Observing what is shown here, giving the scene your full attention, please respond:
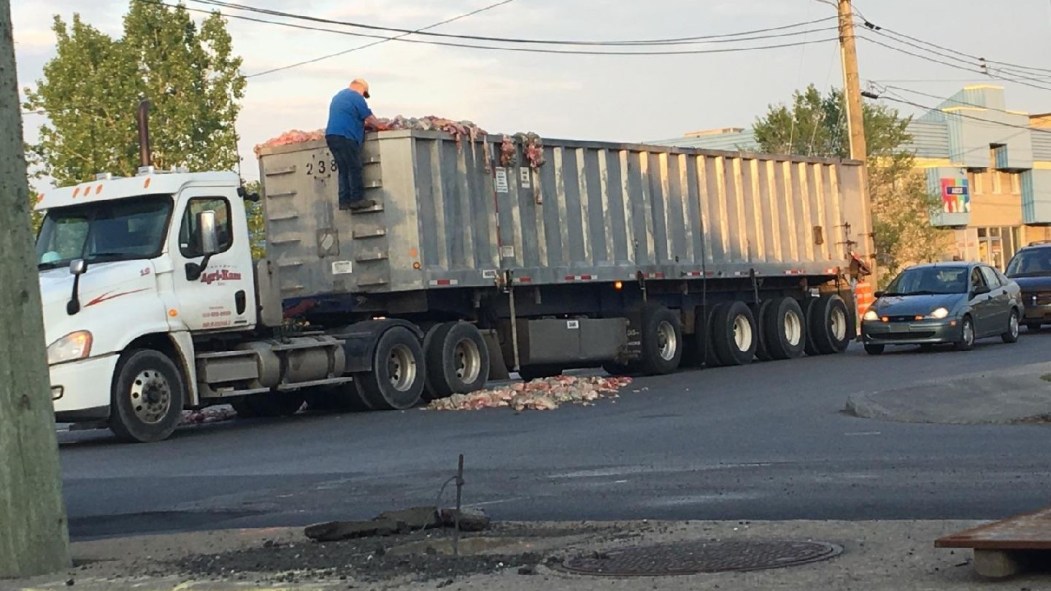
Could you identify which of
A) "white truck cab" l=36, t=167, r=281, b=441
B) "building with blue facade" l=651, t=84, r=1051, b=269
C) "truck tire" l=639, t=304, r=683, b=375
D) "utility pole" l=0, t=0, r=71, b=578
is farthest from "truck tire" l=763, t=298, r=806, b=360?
"building with blue facade" l=651, t=84, r=1051, b=269

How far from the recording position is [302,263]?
68.9ft

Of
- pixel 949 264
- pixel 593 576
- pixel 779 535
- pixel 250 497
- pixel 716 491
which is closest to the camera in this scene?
pixel 593 576

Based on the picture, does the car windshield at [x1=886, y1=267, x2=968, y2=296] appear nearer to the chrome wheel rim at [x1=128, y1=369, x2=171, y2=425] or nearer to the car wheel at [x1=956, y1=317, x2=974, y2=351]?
the car wheel at [x1=956, y1=317, x2=974, y2=351]

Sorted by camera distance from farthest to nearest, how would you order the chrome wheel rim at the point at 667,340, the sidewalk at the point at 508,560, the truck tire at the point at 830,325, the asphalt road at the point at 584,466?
the truck tire at the point at 830,325 → the chrome wheel rim at the point at 667,340 → the asphalt road at the point at 584,466 → the sidewalk at the point at 508,560

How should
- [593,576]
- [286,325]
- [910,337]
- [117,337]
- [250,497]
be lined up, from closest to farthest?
1. [593,576]
2. [250,497]
3. [117,337]
4. [286,325]
5. [910,337]

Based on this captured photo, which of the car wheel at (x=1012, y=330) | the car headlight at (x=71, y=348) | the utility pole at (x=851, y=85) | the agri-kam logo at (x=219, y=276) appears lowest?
the car wheel at (x=1012, y=330)

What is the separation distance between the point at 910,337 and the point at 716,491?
1669cm

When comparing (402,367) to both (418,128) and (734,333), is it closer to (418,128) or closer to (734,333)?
(418,128)

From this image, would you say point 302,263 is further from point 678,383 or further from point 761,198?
point 761,198

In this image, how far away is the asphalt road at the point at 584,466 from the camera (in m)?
10.1

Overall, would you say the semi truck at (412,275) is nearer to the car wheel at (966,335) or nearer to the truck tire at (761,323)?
the truck tire at (761,323)

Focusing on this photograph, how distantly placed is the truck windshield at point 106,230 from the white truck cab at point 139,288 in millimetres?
11

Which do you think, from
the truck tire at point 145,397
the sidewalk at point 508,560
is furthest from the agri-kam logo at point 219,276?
the sidewalk at point 508,560

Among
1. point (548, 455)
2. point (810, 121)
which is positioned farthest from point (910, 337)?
point (810, 121)
